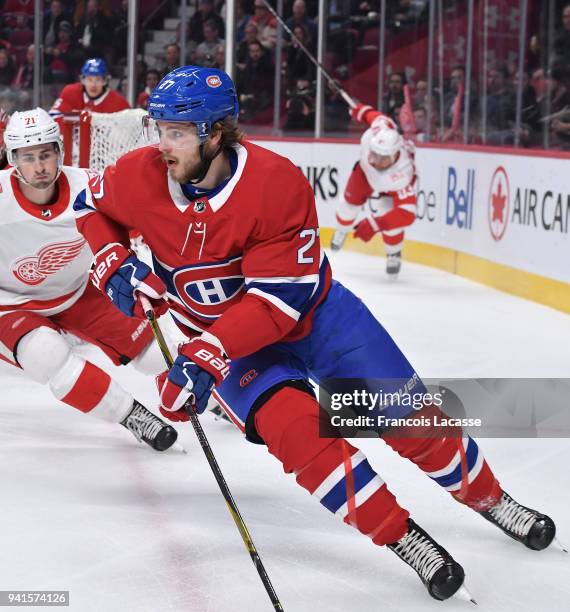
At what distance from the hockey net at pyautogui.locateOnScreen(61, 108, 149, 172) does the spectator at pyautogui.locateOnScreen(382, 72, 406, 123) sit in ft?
9.74

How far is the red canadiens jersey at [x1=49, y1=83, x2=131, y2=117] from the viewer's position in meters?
7.40

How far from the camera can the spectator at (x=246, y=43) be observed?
31.5ft

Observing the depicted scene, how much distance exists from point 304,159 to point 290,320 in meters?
6.62

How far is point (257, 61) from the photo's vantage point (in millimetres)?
9641

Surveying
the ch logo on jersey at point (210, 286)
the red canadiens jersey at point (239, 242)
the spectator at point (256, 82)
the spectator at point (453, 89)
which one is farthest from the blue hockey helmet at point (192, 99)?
the spectator at point (256, 82)

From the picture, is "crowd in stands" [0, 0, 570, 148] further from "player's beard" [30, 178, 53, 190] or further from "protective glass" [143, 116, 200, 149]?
"protective glass" [143, 116, 200, 149]

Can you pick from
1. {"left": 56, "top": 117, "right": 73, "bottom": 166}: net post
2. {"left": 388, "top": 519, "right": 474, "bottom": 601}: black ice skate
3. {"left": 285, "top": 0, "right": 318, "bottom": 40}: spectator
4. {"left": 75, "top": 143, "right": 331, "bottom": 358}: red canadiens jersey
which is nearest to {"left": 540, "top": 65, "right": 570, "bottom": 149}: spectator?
{"left": 56, "top": 117, "right": 73, "bottom": 166}: net post

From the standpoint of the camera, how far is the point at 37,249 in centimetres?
335

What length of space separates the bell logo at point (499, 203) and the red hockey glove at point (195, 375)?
175 inches

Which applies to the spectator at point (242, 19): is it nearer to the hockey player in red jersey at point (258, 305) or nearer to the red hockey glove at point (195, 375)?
the hockey player in red jersey at point (258, 305)

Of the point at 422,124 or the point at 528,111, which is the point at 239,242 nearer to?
the point at 528,111

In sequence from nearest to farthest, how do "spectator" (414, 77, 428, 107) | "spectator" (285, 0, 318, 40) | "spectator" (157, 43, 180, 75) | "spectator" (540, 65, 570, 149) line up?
"spectator" (540, 65, 570, 149), "spectator" (414, 77, 428, 107), "spectator" (285, 0, 318, 40), "spectator" (157, 43, 180, 75)

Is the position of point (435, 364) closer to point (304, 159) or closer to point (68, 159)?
point (68, 159)

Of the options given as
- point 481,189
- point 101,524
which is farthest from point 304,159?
point 101,524
